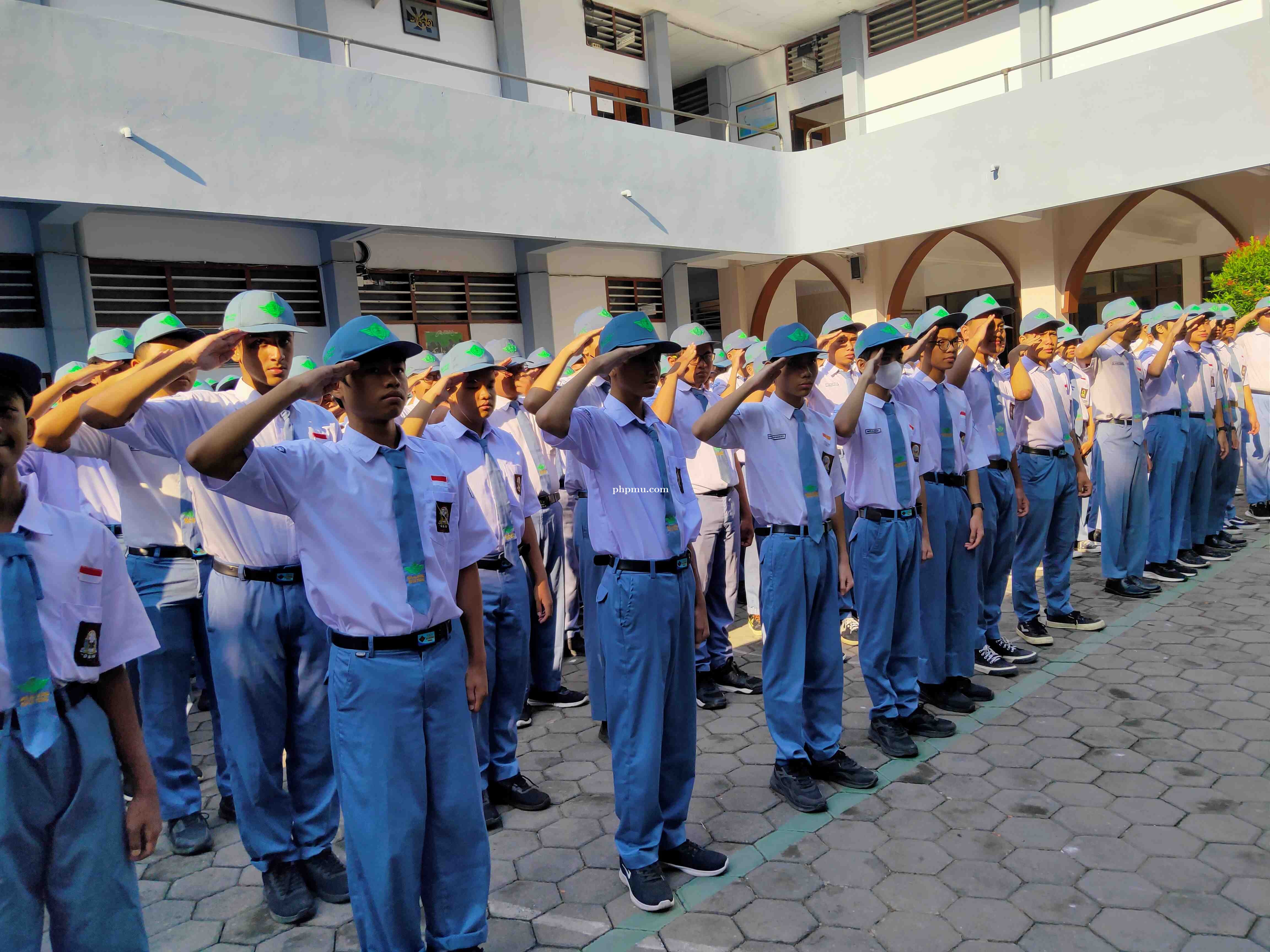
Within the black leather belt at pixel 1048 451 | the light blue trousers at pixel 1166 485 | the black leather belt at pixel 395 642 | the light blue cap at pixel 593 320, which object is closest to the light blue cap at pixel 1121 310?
the light blue trousers at pixel 1166 485

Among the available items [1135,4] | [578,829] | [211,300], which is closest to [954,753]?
[578,829]

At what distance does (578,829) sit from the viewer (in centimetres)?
387

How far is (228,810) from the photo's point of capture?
13.7 ft

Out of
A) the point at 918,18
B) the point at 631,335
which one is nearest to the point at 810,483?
the point at 631,335

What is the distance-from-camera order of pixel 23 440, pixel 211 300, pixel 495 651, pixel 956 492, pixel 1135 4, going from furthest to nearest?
pixel 1135 4 < pixel 211 300 < pixel 956 492 < pixel 495 651 < pixel 23 440

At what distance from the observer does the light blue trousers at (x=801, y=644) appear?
3.98 meters

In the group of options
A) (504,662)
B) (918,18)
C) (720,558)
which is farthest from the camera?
(918,18)

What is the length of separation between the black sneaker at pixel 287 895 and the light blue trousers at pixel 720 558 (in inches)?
113

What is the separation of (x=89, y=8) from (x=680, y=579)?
33.1 ft

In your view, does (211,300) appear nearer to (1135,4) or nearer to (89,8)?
(89,8)

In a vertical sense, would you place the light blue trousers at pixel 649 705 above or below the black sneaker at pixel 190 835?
above

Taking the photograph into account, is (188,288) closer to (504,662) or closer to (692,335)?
(692,335)

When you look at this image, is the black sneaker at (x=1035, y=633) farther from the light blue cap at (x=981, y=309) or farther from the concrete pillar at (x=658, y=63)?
the concrete pillar at (x=658, y=63)

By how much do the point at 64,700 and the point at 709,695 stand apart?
12.2ft
